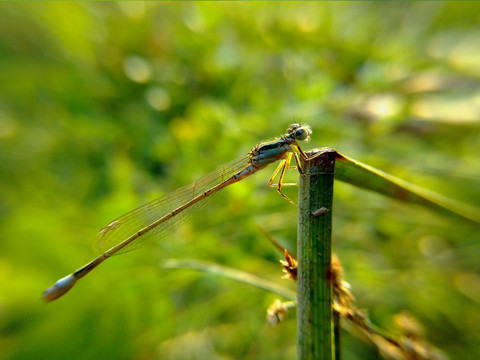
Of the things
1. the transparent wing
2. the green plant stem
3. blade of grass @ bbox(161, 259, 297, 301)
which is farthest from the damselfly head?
the green plant stem

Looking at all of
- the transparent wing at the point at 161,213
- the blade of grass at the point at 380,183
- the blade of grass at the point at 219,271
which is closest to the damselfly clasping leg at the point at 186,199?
the transparent wing at the point at 161,213

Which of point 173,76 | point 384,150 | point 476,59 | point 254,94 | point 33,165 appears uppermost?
point 476,59

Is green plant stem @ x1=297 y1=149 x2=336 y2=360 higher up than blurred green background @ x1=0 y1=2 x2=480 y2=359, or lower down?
lower down

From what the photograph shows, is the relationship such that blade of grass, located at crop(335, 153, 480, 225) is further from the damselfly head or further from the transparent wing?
the transparent wing

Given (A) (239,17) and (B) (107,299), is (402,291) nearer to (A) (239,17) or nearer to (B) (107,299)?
(B) (107,299)

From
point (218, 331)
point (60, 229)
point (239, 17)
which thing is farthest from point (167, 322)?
point (239, 17)
